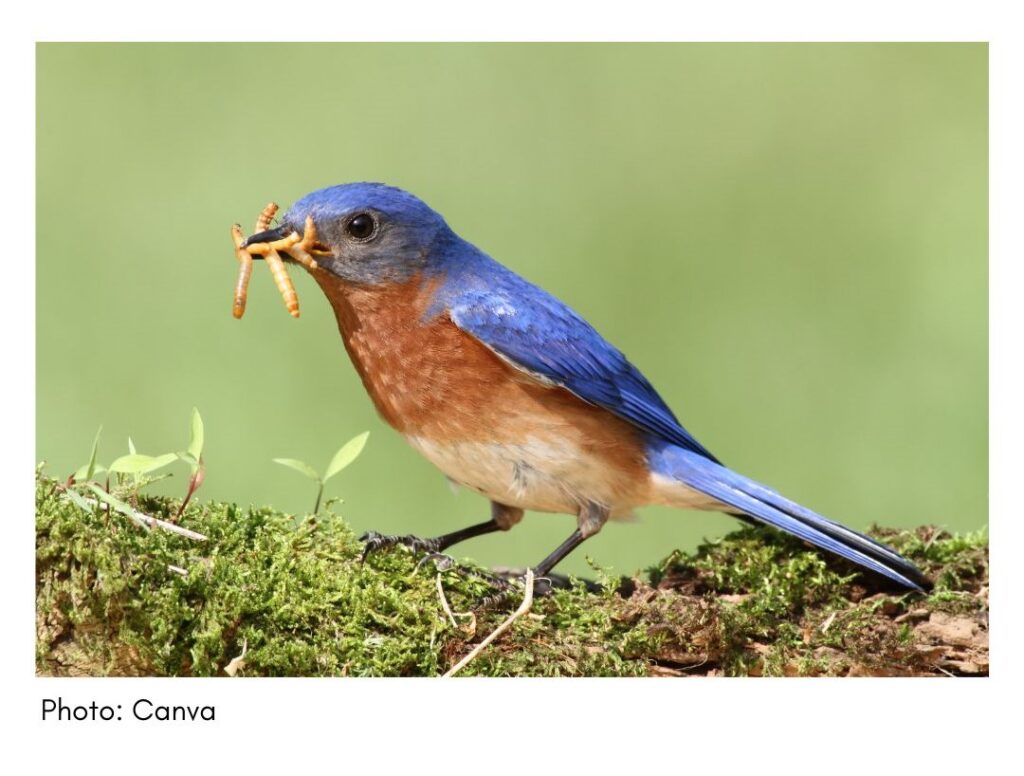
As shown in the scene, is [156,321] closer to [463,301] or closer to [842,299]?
[463,301]

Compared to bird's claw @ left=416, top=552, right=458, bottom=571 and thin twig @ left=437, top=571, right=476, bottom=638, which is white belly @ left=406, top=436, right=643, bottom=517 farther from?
thin twig @ left=437, top=571, right=476, bottom=638

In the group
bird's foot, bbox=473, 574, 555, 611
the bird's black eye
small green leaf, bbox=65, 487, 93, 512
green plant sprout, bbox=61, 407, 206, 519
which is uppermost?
the bird's black eye

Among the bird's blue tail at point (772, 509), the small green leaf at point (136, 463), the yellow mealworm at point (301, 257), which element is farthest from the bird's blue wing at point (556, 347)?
the small green leaf at point (136, 463)

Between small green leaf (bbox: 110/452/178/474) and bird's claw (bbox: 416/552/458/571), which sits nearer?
small green leaf (bbox: 110/452/178/474)

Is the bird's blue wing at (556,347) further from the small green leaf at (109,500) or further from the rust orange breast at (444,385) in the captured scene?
the small green leaf at (109,500)

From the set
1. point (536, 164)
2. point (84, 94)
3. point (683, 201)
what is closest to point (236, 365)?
point (84, 94)

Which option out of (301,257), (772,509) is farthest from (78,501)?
(772,509)

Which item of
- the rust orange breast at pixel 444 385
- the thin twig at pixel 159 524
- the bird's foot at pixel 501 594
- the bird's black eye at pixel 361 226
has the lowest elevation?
the bird's foot at pixel 501 594

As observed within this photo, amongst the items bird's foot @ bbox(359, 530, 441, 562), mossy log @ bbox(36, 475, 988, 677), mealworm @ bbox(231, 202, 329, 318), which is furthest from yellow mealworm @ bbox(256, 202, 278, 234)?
bird's foot @ bbox(359, 530, 441, 562)

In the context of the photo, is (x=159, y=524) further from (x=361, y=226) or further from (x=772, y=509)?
(x=772, y=509)
